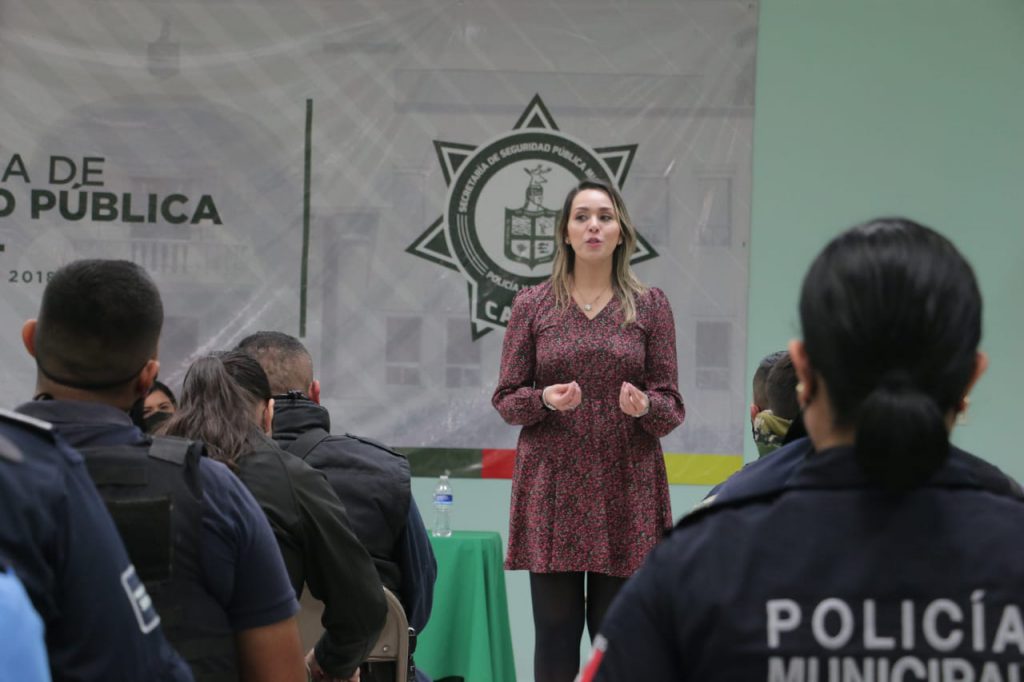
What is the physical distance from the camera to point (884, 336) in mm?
888

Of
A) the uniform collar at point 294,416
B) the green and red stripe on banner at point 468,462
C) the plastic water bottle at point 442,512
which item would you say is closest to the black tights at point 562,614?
the plastic water bottle at point 442,512

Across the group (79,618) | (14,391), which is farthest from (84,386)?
(14,391)

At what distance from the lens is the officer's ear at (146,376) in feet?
4.62

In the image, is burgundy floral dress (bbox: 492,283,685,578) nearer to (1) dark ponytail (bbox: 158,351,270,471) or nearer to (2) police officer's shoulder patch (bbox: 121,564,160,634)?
(1) dark ponytail (bbox: 158,351,270,471)

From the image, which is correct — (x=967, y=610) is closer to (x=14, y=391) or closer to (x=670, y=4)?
(x=670, y=4)

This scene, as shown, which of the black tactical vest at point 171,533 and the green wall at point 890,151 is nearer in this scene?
the black tactical vest at point 171,533

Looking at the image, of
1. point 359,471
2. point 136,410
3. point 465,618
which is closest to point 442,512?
point 465,618

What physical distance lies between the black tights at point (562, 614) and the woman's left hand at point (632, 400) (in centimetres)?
48

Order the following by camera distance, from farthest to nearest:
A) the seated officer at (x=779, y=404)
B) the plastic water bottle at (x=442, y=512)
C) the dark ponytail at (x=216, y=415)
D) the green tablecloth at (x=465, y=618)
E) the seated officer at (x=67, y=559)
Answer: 1. the plastic water bottle at (x=442, y=512)
2. the green tablecloth at (x=465, y=618)
3. the seated officer at (x=779, y=404)
4. the dark ponytail at (x=216, y=415)
5. the seated officer at (x=67, y=559)

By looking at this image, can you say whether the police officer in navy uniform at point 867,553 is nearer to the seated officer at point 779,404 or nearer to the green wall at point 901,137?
the seated officer at point 779,404

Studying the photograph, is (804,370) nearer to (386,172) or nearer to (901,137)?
(386,172)

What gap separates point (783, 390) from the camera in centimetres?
230

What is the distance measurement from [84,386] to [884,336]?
2.95 ft

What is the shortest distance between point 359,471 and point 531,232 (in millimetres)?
2360
